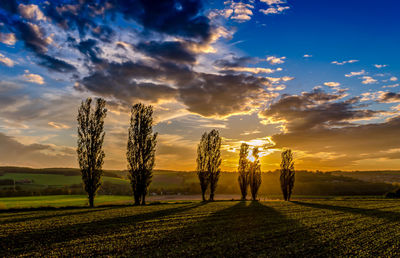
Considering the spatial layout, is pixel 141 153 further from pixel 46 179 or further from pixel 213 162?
pixel 46 179

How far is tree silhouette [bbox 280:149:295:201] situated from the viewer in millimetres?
68688

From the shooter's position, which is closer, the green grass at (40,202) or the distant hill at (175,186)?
the green grass at (40,202)

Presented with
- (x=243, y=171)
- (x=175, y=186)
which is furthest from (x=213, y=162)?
(x=175, y=186)

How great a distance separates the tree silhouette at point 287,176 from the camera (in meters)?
68.7

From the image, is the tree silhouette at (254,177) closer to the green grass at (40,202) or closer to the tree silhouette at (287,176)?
the tree silhouette at (287,176)

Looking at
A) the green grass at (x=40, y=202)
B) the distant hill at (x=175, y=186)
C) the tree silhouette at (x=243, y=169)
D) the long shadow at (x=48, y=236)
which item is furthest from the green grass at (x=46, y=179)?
the long shadow at (x=48, y=236)

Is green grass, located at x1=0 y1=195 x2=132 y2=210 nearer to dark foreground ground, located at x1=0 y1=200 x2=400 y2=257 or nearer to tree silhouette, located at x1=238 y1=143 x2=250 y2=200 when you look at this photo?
dark foreground ground, located at x1=0 y1=200 x2=400 y2=257

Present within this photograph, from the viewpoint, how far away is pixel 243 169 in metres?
70.1

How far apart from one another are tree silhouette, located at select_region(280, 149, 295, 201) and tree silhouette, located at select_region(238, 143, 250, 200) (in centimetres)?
970

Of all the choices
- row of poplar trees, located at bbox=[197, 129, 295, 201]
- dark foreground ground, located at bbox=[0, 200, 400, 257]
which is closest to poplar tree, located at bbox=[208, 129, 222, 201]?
row of poplar trees, located at bbox=[197, 129, 295, 201]

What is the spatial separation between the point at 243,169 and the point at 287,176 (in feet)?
39.0

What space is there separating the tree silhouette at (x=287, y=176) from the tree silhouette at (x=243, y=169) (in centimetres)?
970

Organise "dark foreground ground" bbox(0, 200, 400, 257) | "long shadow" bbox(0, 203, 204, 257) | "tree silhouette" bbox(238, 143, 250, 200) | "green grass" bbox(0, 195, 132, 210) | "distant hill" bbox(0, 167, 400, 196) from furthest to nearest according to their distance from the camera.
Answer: "distant hill" bbox(0, 167, 400, 196) < "tree silhouette" bbox(238, 143, 250, 200) < "green grass" bbox(0, 195, 132, 210) < "long shadow" bbox(0, 203, 204, 257) < "dark foreground ground" bbox(0, 200, 400, 257)

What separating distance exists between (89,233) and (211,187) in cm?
4264
